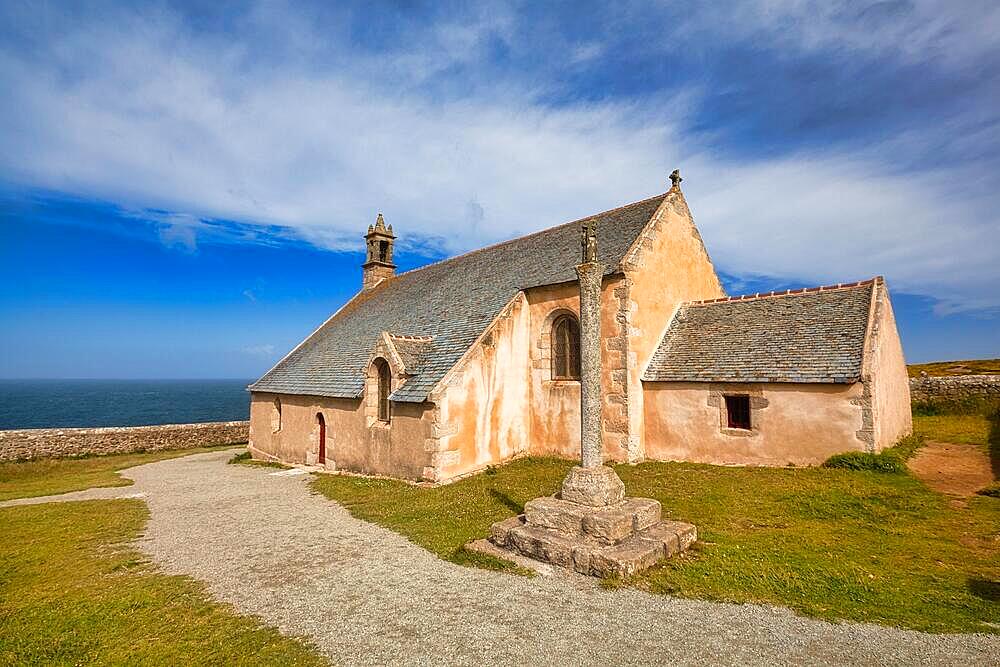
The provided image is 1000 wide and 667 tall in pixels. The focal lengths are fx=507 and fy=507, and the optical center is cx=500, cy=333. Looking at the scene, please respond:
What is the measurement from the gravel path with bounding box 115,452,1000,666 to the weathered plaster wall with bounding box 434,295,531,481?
15.4 ft

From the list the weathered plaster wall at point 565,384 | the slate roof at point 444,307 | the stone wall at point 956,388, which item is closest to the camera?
the weathered plaster wall at point 565,384

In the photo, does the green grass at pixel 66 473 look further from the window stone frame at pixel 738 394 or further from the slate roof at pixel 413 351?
the window stone frame at pixel 738 394

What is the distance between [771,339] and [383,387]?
11.7m

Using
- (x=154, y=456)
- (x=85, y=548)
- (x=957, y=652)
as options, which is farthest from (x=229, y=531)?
(x=154, y=456)

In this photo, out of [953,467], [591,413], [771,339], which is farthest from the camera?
[771,339]

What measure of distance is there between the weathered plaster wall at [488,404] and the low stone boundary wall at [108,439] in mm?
19783

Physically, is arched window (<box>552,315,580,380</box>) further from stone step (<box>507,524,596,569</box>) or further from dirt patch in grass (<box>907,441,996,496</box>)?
dirt patch in grass (<box>907,441,996,496</box>)

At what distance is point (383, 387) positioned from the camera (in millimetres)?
16000

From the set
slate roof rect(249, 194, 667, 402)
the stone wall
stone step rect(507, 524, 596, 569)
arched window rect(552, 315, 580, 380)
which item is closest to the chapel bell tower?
slate roof rect(249, 194, 667, 402)

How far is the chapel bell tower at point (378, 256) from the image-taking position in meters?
30.2

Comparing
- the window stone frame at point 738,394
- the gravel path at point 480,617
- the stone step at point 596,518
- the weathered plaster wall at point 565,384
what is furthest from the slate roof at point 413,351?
the window stone frame at point 738,394

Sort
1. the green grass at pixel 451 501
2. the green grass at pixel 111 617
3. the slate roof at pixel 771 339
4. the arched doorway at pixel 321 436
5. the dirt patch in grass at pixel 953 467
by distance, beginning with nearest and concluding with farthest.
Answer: the green grass at pixel 111 617 < the green grass at pixel 451 501 < the dirt patch in grass at pixel 953 467 < the slate roof at pixel 771 339 < the arched doorway at pixel 321 436

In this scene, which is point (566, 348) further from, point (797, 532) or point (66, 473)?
point (66, 473)

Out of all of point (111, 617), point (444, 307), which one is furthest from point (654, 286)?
point (111, 617)
